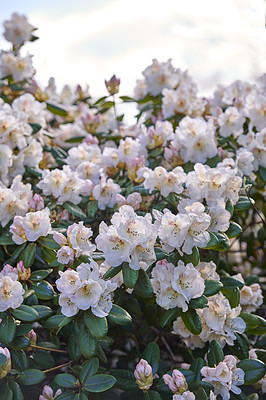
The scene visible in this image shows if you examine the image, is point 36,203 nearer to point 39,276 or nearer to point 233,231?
point 39,276

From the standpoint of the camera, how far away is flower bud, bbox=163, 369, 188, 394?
140 centimetres

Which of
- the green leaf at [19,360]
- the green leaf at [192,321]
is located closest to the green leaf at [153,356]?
the green leaf at [192,321]

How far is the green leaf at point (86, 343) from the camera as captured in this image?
4.46 feet

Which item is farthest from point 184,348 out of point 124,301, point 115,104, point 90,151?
point 115,104

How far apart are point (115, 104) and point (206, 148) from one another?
50 centimetres

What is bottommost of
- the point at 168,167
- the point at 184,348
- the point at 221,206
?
the point at 184,348

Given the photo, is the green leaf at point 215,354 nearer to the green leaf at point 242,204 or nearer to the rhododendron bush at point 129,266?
the rhododendron bush at point 129,266

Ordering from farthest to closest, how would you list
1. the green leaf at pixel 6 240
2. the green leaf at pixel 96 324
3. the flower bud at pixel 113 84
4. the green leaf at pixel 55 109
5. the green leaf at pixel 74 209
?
the green leaf at pixel 55 109 < the flower bud at pixel 113 84 < the green leaf at pixel 74 209 < the green leaf at pixel 6 240 < the green leaf at pixel 96 324

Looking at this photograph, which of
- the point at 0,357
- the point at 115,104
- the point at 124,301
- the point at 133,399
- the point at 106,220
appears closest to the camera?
the point at 0,357

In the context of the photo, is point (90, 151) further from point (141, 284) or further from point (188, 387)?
point (188, 387)

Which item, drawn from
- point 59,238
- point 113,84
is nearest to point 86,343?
point 59,238

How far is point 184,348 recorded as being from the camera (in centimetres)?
196

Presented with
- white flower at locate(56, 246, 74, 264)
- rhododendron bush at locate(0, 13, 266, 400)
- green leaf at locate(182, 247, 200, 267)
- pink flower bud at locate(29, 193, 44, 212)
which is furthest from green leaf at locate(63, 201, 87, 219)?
green leaf at locate(182, 247, 200, 267)

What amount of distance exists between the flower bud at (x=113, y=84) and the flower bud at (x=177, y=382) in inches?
47.8
